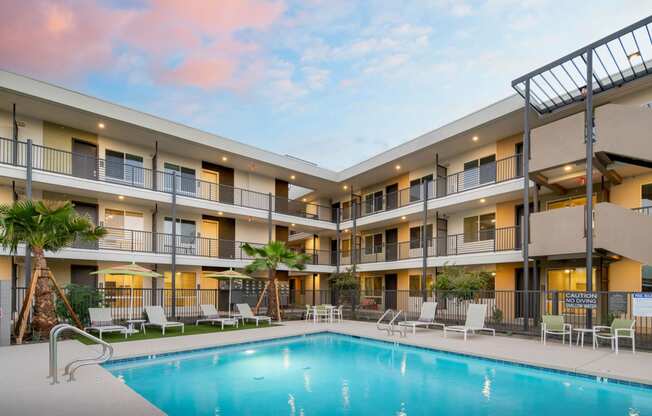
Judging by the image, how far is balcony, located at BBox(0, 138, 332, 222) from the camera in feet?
51.0

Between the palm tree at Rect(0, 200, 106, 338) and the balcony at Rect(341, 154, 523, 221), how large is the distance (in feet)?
46.0

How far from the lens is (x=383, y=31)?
1548cm

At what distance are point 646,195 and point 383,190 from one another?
1372 cm

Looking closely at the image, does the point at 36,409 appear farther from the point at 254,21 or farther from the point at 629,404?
the point at 254,21

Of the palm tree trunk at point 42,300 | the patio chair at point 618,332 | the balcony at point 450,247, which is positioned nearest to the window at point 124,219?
the palm tree trunk at point 42,300

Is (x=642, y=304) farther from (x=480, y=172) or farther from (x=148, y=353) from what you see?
(x=148, y=353)

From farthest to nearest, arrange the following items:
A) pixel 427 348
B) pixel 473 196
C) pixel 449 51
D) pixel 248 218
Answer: pixel 248 218
pixel 449 51
pixel 473 196
pixel 427 348

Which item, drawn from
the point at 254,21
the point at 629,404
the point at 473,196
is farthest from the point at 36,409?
the point at 473,196

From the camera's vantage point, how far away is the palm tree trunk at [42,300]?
457 inches

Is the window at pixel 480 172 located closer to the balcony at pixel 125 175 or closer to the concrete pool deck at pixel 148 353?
the concrete pool deck at pixel 148 353

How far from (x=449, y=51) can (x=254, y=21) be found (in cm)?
900

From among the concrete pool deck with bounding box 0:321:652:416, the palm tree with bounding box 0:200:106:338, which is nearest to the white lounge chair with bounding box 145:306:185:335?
the concrete pool deck with bounding box 0:321:652:416

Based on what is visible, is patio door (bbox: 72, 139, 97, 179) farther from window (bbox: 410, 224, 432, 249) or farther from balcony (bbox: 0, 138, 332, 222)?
window (bbox: 410, 224, 432, 249)

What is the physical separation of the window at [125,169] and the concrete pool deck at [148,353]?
8.85 meters
